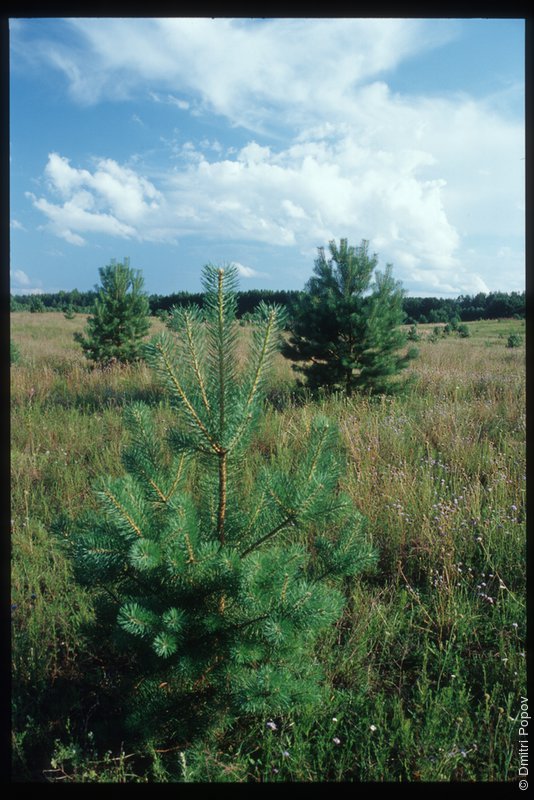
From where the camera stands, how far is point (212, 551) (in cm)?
145

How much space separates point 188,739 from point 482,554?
1948 mm

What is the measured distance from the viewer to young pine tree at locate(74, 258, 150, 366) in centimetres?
891

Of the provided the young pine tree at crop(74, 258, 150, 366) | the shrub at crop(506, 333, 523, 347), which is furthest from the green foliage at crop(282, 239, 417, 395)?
the shrub at crop(506, 333, 523, 347)

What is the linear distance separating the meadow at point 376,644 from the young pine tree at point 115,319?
4652mm

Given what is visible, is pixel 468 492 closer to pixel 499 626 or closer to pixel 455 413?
pixel 499 626

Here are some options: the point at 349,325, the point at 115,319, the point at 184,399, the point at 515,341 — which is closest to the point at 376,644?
the point at 184,399

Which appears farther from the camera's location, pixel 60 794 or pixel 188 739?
pixel 188 739

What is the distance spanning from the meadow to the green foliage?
1.81 m

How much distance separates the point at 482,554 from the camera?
285cm

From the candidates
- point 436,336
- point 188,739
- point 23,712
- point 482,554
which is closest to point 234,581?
point 188,739

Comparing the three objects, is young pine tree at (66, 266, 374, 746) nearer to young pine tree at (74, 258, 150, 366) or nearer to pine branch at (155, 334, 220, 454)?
pine branch at (155, 334, 220, 454)

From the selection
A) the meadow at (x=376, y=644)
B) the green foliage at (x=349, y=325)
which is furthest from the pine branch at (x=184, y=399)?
the green foliage at (x=349, y=325)

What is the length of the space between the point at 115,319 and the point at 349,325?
15.9 feet

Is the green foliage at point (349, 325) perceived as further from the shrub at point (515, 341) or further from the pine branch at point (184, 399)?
the shrub at point (515, 341)
